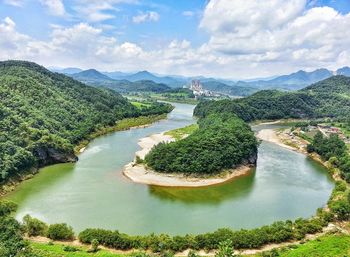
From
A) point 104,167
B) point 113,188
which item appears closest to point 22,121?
point 104,167

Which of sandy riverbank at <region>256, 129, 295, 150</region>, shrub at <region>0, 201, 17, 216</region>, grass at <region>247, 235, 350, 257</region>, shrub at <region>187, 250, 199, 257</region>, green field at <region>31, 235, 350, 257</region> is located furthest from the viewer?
sandy riverbank at <region>256, 129, 295, 150</region>

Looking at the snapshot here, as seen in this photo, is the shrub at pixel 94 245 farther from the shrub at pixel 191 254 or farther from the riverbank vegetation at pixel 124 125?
the riverbank vegetation at pixel 124 125

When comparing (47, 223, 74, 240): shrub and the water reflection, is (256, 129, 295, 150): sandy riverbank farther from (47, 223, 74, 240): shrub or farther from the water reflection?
(47, 223, 74, 240): shrub

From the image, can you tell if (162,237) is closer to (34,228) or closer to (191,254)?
(191,254)

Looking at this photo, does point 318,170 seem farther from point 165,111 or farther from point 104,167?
point 165,111

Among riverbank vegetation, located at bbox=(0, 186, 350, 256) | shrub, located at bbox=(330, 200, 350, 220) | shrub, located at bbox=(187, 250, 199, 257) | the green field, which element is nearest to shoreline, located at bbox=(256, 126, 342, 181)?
shrub, located at bbox=(330, 200, 350, 220)

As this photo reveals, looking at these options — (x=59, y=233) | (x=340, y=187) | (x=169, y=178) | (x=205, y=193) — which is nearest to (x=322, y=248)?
(x=205, y=193)
